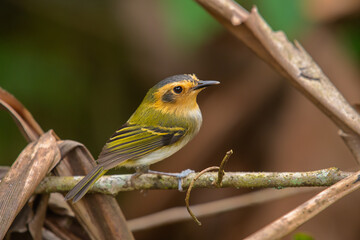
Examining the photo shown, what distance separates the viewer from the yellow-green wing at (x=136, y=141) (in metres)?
2.89

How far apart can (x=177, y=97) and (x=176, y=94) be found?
3 centimetres

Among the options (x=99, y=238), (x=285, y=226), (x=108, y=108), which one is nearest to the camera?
(x=285, y=226)

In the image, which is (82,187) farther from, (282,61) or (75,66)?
(75,66)

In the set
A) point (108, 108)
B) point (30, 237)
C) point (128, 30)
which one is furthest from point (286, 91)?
point (30, 237)

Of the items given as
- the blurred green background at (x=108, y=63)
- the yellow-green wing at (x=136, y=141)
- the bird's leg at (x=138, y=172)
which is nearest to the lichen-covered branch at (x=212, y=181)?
the bird's leg at (x=138, y=172)

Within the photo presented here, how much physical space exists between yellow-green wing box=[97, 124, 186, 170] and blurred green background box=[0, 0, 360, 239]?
989 mm

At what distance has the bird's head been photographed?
129 inches

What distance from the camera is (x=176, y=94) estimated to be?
333cm

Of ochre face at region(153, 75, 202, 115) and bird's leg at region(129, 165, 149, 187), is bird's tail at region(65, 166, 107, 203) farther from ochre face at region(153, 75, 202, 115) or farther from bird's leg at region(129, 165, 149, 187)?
ochre face at region(153, 75, 202, 115)

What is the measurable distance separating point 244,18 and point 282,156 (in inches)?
63.2

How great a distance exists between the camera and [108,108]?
5.32 meters

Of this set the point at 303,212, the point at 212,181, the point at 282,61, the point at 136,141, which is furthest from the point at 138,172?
the point at 303,212

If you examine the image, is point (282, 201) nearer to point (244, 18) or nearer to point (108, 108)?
point (244, 18)

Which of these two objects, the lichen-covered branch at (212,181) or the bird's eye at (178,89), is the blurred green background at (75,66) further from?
the lichen-covered branch at (212,181)
